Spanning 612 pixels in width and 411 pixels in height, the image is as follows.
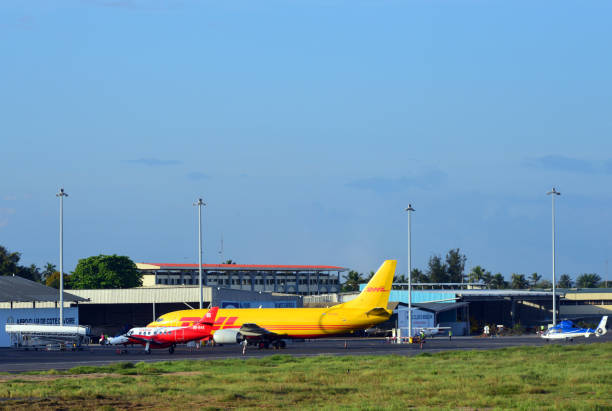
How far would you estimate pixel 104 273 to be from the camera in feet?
486

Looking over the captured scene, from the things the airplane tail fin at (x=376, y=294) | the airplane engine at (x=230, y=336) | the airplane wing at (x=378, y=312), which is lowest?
the airplane engine at (x=230, y=336)

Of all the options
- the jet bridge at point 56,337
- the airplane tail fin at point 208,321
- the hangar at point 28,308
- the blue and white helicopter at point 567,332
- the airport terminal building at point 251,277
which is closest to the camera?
the airplane tail fin at point 208,321

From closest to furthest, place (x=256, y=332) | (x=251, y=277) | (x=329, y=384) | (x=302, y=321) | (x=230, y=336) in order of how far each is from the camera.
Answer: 1. (x=329, y=384)
2. (x=256, y=332)
3. (x=302, y=321)
4. (x=230, y=336)
5. (x=251, y=277)

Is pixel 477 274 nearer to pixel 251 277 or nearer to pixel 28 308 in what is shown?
pixel 251 277

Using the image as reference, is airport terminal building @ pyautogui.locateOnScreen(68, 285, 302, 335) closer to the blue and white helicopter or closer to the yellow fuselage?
the yellow fuselage

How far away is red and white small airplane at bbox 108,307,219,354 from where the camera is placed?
69.3m

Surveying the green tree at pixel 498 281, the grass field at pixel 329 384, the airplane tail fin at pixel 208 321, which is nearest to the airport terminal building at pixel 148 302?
the airplane tail fin at pixel 208 321

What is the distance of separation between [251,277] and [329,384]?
444 ft

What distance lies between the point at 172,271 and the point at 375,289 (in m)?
102

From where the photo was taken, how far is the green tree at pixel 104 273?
148 m

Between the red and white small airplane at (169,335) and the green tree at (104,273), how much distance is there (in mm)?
75929

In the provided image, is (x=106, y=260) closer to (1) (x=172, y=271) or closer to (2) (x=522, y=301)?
(1) (x=172, y=271)

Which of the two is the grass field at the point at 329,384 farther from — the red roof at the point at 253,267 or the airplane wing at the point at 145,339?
the red roof at the point at 253,267

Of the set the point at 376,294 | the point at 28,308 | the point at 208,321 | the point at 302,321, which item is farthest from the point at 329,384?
the point at 28,308
